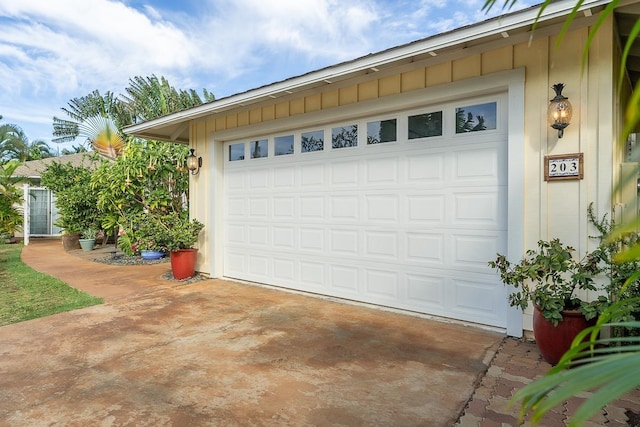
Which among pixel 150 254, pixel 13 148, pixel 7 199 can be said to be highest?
pixel 13 148

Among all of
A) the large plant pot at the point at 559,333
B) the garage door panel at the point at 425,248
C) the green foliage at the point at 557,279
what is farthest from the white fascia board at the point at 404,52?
the large plant pot at the point at 559,333

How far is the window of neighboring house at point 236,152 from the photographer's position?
6102mm

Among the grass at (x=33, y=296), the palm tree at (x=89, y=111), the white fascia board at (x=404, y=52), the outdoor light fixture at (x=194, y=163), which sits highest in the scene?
the palm tree at (x=89, y=111)

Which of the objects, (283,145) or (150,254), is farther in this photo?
(150,254)

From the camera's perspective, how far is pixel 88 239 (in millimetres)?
10086

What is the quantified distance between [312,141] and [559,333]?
3620 mm

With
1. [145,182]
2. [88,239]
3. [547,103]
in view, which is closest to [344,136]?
[547,103]

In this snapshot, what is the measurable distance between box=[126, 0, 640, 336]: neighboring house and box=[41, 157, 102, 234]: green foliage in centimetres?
584

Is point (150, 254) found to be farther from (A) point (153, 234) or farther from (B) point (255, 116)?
(B) point (255, 116)

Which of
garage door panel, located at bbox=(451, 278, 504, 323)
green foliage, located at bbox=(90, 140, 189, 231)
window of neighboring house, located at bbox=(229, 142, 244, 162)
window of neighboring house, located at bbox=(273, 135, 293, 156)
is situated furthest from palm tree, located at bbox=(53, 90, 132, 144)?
garage door panel, located at bbox=(451, 278, 504, 323)

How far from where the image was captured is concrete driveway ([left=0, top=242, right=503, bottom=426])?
90.7 inches

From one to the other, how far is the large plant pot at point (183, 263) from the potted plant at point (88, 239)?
17.6 ft

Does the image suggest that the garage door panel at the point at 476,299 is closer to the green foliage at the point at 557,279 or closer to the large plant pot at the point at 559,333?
the green foliage at the point at 557,279

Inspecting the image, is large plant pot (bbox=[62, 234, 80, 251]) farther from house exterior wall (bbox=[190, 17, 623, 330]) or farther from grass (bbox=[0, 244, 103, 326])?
house exterior wall (bbox=[190, 17, 623, 330])
